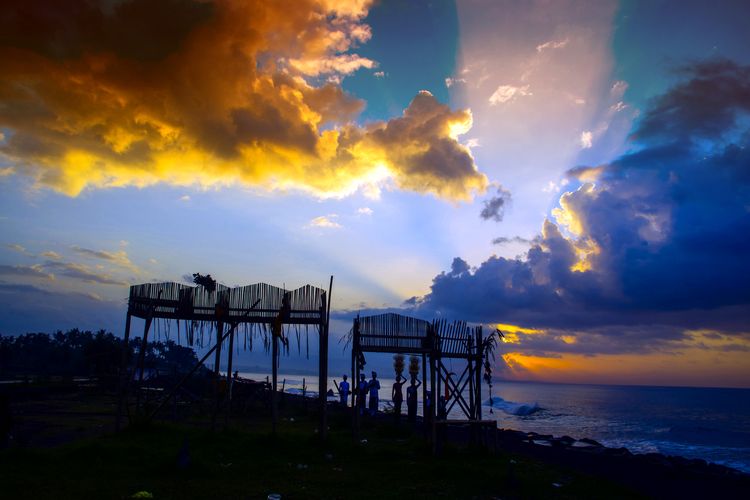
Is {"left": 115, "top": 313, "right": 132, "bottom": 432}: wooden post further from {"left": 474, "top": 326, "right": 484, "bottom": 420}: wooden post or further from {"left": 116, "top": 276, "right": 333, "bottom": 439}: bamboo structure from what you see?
{"left": 474, "top": 326, "right": 484, "bottom": 420}: wooden post

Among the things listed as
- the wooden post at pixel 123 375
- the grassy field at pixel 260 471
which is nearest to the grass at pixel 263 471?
the grassy field at pixel 260 471

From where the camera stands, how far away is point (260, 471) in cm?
1302

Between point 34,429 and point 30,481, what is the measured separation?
11.9 m

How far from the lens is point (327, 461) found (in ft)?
48.3

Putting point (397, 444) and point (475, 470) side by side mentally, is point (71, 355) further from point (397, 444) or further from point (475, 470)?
point (475, 470)

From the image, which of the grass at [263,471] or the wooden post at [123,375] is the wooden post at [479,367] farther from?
the wooden post at [123,375]

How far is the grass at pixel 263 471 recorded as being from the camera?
1071 centimetres

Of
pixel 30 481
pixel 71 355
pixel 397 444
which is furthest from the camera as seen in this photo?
pixel 71 355

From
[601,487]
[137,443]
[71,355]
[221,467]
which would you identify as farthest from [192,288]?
[71,355]

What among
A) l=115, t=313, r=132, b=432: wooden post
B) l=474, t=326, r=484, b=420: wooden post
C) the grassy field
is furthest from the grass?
l=474, t=326, r=484, b=420: wooden post

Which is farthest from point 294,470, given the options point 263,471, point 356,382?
point 356,382

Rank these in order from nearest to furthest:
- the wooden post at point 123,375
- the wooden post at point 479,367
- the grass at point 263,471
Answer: the grass at point 263,471
the wooden post at point 123,375
the wooden post at point 479,367

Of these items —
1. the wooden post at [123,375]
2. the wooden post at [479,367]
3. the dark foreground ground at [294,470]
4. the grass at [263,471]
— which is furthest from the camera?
the wooden post at [479,367]

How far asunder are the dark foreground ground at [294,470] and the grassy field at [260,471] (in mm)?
30
